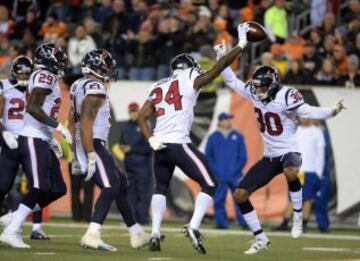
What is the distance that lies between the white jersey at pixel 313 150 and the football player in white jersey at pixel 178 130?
483cm

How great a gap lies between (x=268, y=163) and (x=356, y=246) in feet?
5.83

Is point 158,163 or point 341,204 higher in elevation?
point 158,163

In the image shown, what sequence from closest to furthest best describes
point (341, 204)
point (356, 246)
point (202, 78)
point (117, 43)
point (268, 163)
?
1. point (202, 78)
2. point (268, 163)
3. point (356, 246)
4. point (341, 204)
5. point (117, 43)

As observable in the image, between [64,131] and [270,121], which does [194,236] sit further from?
[270,121]

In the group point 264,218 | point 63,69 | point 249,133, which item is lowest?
point 264,218

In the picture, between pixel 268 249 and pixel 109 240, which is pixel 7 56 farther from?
pixel 268 249

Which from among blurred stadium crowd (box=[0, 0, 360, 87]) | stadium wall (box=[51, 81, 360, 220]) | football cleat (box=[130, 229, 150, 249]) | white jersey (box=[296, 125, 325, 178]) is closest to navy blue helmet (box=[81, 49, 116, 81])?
football cleat (box=[130, 229, 150, 249])

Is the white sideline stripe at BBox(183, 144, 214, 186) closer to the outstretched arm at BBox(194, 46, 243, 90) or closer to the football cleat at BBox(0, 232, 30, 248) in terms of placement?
the outstretched arm at BBox(194, 46, 243, 90)

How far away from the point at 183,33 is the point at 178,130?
750 centimetres

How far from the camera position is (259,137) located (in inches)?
698

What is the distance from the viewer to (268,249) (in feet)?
41.2

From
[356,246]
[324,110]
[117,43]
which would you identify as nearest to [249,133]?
[117,43]

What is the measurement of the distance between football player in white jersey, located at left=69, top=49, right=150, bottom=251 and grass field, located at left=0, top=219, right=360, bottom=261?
0.23 meters

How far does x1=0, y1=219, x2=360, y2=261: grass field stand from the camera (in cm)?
1095
